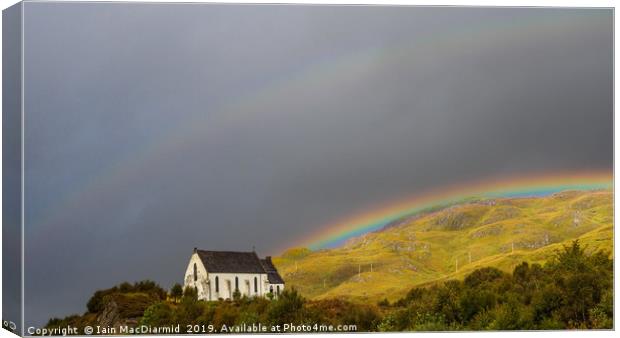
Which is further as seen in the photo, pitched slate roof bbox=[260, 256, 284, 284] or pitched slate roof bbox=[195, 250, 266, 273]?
pitched slate roof bbox=[260, 256, 284, 284]

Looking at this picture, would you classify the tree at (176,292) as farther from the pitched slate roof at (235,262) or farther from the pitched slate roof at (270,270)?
the pitched slate roof at (270,270)

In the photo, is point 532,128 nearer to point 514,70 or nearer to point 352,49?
point 514,70

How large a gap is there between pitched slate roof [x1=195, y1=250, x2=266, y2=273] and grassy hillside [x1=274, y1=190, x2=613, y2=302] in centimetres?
96

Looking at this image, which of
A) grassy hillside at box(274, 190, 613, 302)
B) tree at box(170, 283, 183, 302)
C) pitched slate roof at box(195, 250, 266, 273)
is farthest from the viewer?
grassy hillside at box(274, 190, 613, 302)

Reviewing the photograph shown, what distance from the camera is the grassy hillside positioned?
33000 millimetres

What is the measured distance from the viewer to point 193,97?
3234 cm

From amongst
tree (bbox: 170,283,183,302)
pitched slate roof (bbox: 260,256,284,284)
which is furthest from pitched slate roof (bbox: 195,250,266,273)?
tree (bbox: 170,283,183,302)

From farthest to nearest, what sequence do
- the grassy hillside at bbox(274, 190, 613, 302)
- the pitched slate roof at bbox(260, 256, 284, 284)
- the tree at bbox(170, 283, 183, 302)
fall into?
the grassy hillside at bbox(274, 190, 613, 302) → the pitched slate roof at bbox(260, 256, 284, 284) → the tree at bbox(170, 283, 183, 302)

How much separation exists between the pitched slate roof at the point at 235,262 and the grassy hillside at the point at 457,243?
37.6 inches

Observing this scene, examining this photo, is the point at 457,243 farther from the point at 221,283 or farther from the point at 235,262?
the point at 221,283

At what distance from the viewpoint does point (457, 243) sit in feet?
109

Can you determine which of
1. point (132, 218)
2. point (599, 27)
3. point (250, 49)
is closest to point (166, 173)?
point (132, 218)

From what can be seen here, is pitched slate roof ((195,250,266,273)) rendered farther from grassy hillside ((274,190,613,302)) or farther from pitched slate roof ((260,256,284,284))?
grassy hillside ((274,190,613,302))

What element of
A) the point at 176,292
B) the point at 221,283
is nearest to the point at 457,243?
the point at 221,283
